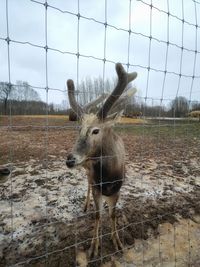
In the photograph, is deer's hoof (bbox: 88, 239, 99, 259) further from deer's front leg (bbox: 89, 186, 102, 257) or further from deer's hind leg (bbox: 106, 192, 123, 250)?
deer's hind leg (bbox: 106, 192, 123, 250)

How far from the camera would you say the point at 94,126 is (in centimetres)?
327

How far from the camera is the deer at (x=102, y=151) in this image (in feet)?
10.3

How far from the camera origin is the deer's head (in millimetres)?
3028

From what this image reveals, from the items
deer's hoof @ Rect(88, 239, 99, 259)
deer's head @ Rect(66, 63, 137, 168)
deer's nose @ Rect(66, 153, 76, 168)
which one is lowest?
deer's hoof @ Rect(88, 239, 99, 259)

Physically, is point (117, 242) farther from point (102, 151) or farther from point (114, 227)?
point (102, 151)

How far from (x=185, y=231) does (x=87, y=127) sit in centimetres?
205

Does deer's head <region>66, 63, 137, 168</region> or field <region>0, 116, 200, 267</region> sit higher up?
deer's head <region>66, 63, 137, 168</region>

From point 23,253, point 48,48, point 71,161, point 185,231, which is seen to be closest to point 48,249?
point 23,253

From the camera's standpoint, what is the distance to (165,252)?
11.6 feet

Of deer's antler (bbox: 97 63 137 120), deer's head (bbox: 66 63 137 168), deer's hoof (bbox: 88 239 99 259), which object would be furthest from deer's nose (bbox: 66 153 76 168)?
deer's hoof (bbox: 88 239 99 259)

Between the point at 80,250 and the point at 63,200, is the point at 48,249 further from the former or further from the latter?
the point at 63,200

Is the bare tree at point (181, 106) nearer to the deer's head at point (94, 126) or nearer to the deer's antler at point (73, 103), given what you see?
the deer's head at point (94, 126)

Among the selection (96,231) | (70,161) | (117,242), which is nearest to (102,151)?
(70,161)

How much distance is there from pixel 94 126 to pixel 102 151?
1.10ft
